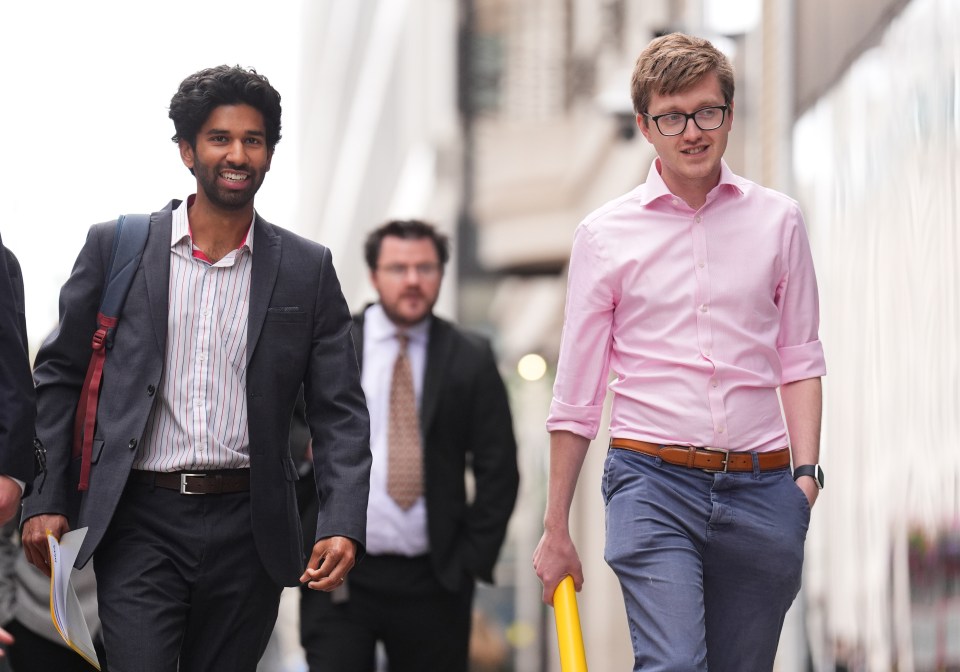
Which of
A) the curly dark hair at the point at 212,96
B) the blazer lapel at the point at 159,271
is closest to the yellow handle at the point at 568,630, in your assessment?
the blazer lapel at the point at 159,271

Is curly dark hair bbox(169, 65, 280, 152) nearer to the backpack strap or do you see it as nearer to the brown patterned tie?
the backpack strap

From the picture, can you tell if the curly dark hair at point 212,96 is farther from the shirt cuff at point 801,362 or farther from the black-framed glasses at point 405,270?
the black-framed glasses at point 405,270

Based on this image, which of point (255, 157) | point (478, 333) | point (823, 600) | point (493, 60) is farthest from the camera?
point (493, 60)

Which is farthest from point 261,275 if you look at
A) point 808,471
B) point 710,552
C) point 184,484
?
point 808,471

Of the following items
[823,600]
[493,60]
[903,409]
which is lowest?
[823,600]

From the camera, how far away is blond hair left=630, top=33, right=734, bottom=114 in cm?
475

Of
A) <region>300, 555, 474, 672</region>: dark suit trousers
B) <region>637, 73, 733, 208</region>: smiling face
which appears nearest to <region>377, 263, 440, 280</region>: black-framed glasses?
<region>300, 555, 474, 672</region>: dark suit trousers

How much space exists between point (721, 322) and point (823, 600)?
4.24 metres

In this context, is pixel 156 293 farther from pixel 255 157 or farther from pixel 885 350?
pixel 885 350

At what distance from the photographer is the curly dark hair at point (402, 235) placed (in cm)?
777

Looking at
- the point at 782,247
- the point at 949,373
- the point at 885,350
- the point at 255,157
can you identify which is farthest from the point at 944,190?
the point at 255,157

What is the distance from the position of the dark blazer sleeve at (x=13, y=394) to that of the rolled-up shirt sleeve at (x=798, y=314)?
2.08m

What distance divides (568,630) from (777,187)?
5.61 metres

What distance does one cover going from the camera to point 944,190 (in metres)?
6.21
